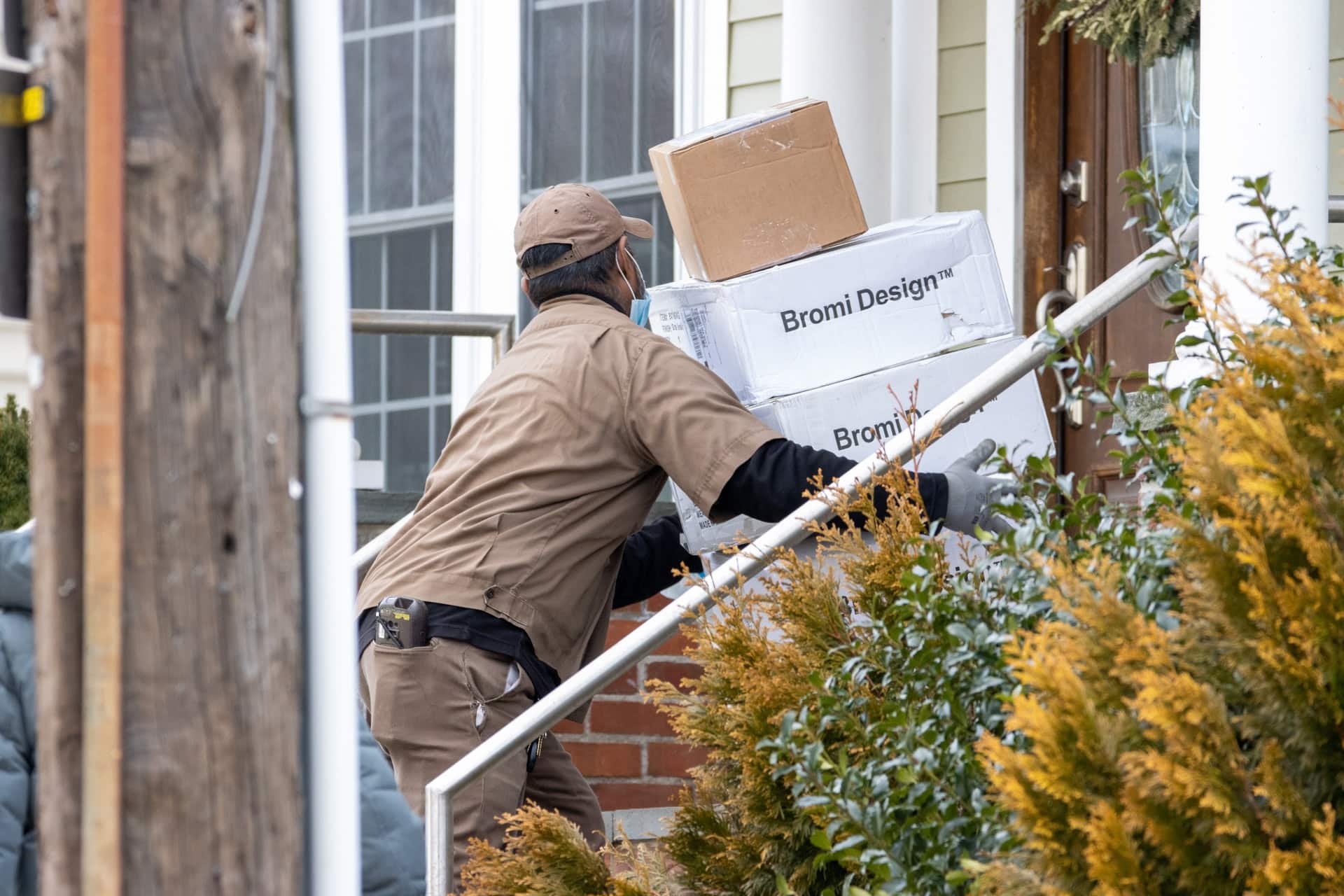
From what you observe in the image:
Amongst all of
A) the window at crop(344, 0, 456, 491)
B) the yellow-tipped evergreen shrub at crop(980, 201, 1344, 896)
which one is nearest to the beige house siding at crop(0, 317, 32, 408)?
the window at crop(344, 0, 456, 491)

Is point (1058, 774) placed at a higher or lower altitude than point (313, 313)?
lower

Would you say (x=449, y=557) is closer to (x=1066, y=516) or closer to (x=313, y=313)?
(x=1066, y=516)

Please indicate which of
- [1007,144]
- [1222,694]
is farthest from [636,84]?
[1222,694]

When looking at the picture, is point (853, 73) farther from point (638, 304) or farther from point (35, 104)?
point (35, 104)

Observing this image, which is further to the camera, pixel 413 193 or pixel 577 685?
pixel 413 193

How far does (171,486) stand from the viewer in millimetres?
1687

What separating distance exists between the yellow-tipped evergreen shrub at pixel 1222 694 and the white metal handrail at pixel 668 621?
967 mm

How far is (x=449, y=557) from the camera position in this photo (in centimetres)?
359

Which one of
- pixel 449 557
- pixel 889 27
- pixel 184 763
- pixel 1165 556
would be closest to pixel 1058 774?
pixel 1165 556

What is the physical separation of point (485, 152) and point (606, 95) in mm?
465

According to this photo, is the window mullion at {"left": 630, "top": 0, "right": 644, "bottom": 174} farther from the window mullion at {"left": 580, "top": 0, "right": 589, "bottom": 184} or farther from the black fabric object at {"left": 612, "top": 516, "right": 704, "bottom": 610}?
the black fabric object at {"left": 612, "top": 516, "right": 704, "bottom": 610}

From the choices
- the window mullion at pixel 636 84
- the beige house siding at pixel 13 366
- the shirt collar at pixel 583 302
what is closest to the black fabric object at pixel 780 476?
the shirt collar at pixel 583 302

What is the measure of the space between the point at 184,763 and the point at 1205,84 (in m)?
2.50

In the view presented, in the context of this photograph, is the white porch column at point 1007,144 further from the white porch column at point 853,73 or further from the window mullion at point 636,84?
the window mullion at point 636,84
